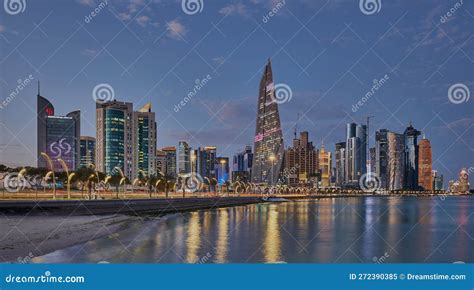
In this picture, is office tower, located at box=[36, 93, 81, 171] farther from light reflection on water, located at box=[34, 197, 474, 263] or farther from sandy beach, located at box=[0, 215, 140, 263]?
light reflection on water, located at box=[34, 197, 474, 263]

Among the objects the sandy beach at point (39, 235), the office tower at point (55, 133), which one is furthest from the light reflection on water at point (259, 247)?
Answer: the office tower at point (55, 133)

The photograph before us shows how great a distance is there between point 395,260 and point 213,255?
991 cm

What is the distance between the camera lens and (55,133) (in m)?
179

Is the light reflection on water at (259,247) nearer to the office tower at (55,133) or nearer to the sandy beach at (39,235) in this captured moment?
the sandy beach at (39,235)

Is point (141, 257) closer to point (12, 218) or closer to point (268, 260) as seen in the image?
point (268, 260)

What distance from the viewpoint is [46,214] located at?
151 ft

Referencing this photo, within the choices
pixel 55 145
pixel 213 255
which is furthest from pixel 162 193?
pixel 213 255

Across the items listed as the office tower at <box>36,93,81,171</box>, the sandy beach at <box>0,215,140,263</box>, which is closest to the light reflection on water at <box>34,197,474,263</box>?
the sandy beach at <box>0,215,140,263</box>

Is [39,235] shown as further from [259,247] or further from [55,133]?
[55,133]

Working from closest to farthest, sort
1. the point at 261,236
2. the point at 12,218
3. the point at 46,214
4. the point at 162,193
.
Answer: the point at 261,236 → the point at 12,218 → the point at 46,214 → the point at 162,193

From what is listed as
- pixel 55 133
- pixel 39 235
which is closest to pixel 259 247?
pixel 39 235

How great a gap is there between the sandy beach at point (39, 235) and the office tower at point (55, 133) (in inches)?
5349

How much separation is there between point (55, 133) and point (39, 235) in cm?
15900

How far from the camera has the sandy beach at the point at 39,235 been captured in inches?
893
